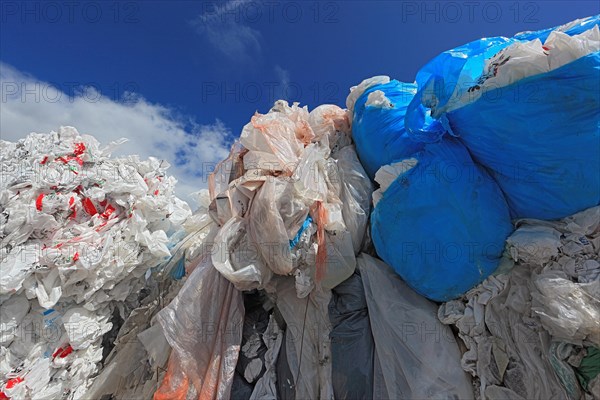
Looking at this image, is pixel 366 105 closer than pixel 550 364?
No

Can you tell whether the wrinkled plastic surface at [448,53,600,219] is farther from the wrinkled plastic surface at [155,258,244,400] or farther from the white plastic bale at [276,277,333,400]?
the wrinkled plastic surface at [155,258,244,400]

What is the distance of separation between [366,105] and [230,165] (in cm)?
65

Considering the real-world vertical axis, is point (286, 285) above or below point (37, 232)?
below

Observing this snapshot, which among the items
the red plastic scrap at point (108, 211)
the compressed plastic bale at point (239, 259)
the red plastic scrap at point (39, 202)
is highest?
the red plastic scrap at point (39, 202)

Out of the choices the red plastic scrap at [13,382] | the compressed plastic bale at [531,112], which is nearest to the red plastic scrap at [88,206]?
the red plastic scrap at [13,382]

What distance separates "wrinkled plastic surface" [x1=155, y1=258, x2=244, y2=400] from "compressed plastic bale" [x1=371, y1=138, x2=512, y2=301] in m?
0.64

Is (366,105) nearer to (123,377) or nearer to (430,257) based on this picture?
(430,257)

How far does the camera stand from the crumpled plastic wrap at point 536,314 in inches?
37.7

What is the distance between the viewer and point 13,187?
141 cm

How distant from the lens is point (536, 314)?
41.6 inches

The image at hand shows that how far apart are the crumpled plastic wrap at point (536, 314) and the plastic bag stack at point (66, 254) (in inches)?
47.8

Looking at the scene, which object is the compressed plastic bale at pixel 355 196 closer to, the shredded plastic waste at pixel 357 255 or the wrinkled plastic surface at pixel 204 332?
the shredded plastic waste at pixel 357 255

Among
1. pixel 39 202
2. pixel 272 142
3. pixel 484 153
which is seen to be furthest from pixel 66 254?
pixel 484 153

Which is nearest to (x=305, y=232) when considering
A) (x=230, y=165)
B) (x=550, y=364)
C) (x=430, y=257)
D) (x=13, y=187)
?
(x=430, y=257)
